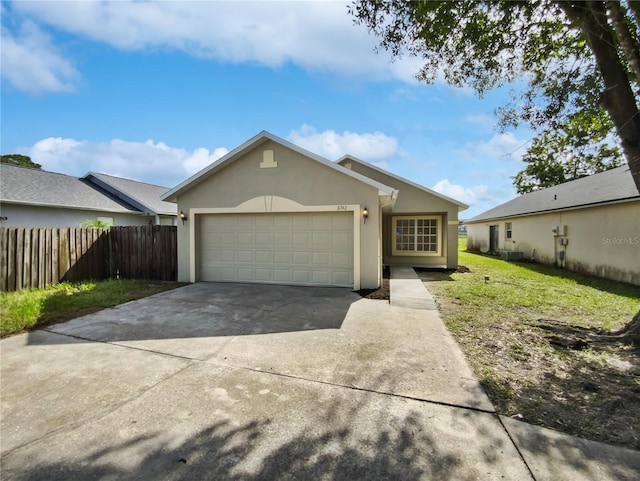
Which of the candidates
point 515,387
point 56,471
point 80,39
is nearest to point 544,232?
point 515,387

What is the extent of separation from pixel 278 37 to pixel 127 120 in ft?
29.4

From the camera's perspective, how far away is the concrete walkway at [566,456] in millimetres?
2244

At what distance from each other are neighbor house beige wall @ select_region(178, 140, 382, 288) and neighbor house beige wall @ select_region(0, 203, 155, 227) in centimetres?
923

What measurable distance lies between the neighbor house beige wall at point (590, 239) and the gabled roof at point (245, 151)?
A: 8.36m

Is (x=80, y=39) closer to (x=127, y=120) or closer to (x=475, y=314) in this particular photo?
(x=127, y=120)

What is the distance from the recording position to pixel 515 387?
3.59 meters

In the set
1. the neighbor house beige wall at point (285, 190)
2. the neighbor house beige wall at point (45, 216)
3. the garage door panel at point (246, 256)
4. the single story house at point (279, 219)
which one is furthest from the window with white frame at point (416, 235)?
the neighbor house beige wall at point (45, 216)

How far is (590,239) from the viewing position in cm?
1234

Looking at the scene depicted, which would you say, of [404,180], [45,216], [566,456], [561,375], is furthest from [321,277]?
[45,216]

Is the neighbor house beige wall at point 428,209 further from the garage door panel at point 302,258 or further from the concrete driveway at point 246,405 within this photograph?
the concrete driveway at point 246,405

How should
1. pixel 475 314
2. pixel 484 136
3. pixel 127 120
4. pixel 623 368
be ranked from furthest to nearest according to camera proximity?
pixel 127 120
pixel 484 136
pixel 475 314
pixel 623 368

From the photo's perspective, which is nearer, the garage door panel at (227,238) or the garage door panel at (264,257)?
the garage door panel at (264,257)

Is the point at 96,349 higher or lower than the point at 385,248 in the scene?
lower

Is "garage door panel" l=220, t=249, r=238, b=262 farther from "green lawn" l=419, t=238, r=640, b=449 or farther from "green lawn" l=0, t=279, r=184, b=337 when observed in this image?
"green lawn" l=419, t=238, r=640, b=449
